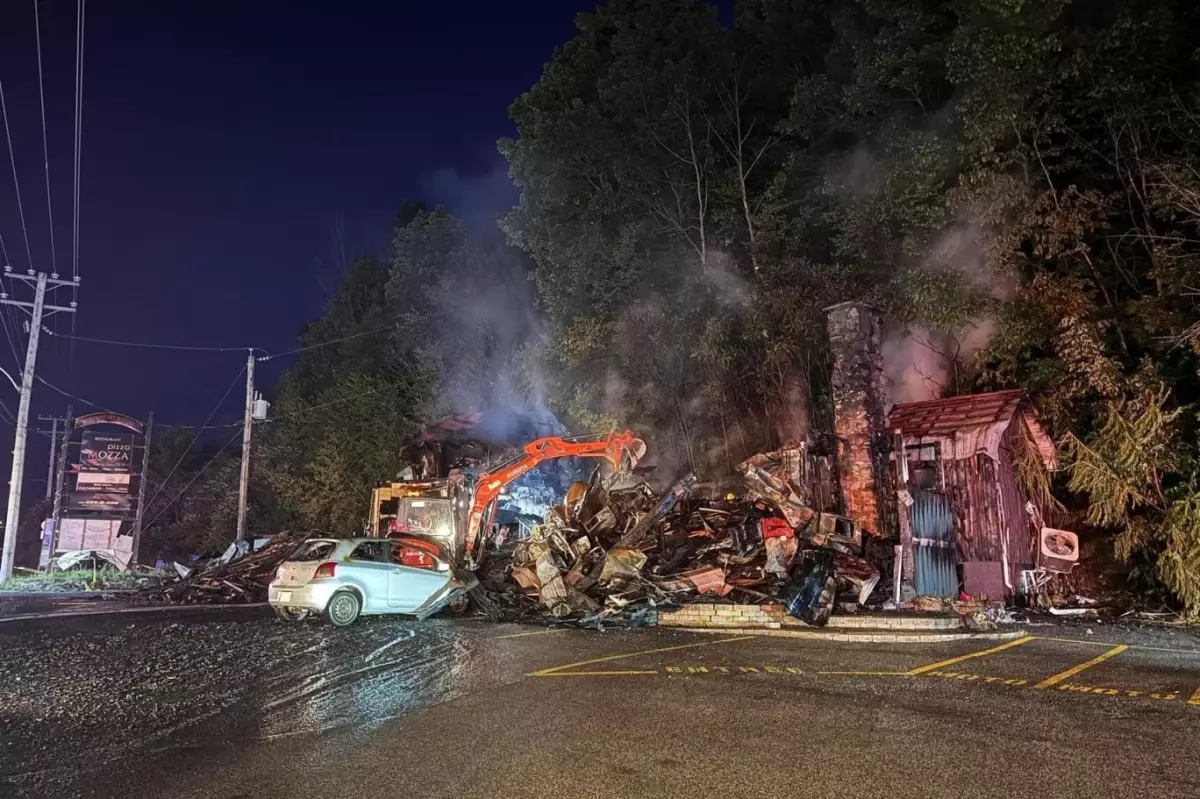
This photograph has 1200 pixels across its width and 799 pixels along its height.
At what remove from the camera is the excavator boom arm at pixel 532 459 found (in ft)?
55.1

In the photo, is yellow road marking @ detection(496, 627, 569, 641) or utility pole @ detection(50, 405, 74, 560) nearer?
yellow road marking @ detection(496, 627, 569, 641)

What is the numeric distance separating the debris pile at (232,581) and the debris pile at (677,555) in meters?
6.74

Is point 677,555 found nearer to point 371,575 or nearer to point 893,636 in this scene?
point 893,636

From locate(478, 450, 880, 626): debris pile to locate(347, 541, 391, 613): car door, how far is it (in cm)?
238

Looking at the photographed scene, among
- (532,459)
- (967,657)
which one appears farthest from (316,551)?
(967,657)

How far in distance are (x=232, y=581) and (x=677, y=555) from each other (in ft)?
38.7

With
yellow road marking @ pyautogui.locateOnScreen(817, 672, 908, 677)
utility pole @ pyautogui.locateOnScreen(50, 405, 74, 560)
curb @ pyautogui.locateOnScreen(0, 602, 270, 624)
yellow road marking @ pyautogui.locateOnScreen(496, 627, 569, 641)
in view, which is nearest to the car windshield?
yellow road marking @ pyautogui.locateOnScreen(496, 627, 569, 641)

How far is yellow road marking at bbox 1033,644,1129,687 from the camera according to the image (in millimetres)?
7555

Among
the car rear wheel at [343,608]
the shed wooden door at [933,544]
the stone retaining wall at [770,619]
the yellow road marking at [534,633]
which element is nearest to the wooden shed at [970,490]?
the shed wooden door at [933,544]

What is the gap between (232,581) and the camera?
63.2 ft

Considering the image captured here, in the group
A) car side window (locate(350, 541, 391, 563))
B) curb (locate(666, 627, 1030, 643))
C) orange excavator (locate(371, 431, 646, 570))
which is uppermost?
orange excavator (locate(371, 431, 646, 570))

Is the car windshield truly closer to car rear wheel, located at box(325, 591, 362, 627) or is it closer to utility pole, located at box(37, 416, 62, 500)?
car rear wheel, located at box(325, 591, 362, 627)

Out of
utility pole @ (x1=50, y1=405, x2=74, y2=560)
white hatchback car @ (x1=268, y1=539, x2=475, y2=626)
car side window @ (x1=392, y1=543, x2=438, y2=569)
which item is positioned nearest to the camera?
white hatchback car @ (x1=268, y1=539, x2=475, y2=626)

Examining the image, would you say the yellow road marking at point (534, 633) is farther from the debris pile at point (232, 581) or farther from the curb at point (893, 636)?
the debris pile at point (232, 581)
